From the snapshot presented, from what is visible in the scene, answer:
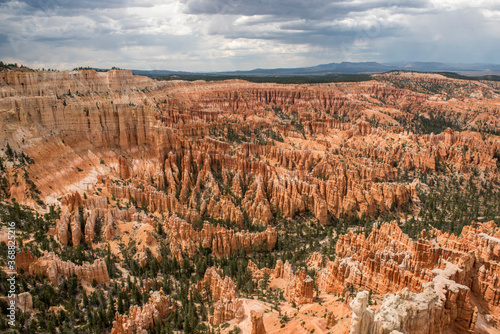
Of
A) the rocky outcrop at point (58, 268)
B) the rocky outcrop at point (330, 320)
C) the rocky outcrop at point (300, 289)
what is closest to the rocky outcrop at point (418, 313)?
the rocky outcrop at point (330, 320)

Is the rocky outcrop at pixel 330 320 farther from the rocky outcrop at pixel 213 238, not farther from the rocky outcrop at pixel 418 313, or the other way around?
the rocky outcrop at pixel 213 238

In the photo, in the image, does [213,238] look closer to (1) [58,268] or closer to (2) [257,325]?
(1) [58,268]

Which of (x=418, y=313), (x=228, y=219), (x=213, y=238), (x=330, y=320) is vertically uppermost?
(x=418, y=313)

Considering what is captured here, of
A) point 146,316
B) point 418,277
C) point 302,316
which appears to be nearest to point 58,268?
point 146,316

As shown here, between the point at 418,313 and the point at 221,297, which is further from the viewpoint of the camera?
the point at 221,297

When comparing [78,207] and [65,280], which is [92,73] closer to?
[78,207]

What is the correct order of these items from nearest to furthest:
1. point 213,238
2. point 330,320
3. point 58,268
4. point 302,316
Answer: point 330,320 → point 302,316 → point 58,268 → point 213,238

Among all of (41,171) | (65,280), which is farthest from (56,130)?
(65,280)
